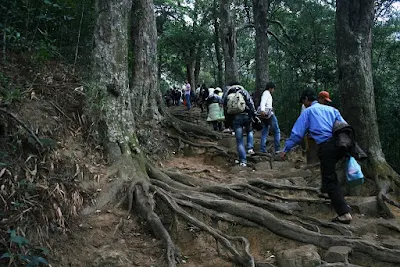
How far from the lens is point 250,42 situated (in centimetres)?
2712

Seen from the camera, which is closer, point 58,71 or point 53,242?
point 53,242

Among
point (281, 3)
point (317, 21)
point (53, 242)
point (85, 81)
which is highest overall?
point (281, 3)

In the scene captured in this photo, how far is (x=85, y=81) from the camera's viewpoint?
21.1 ft

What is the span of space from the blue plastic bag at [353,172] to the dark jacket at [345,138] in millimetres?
121

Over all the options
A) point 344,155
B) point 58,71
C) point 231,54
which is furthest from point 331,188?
point 231,54

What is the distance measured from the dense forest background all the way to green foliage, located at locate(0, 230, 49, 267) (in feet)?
6.58

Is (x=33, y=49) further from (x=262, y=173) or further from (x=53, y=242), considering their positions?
(x=262, y=173)

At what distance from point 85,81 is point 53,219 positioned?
287 centimetres

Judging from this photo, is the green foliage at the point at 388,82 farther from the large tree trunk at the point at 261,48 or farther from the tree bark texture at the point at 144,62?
the tree bark texture at the point at 144,62

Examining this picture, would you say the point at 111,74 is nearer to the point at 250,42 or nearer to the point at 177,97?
the point at 177,97

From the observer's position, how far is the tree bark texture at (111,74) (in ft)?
19.2

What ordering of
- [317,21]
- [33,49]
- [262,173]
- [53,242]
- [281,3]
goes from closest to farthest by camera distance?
→ [53,242] < [33,49] < [262,173] < [317,21] < [281,3]

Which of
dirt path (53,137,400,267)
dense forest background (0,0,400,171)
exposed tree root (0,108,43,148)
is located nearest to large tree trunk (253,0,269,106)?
dense forest background (0,0,400,171)

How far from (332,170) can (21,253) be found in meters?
3.88
